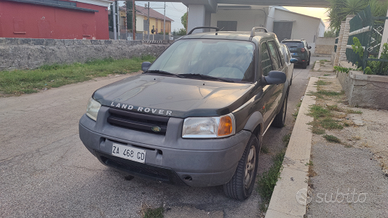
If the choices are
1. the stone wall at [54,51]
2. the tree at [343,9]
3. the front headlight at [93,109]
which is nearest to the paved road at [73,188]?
the front headlight at [93,109]

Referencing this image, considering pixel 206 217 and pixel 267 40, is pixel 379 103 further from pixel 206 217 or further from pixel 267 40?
pixel 206 217

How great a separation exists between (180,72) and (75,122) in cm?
272

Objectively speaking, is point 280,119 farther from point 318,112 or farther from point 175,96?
point 175,96

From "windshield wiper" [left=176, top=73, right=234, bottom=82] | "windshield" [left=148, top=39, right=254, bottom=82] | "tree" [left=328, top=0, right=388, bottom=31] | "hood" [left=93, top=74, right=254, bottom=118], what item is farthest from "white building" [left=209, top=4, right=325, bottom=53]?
"hood" [left=93, top=74, right=254, bottom=118]

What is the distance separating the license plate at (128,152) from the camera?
242cm

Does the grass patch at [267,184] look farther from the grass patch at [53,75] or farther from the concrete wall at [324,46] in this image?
the concrete wall at [324,46]

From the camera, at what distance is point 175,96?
2.68 metres

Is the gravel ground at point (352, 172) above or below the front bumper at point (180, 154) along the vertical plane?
below

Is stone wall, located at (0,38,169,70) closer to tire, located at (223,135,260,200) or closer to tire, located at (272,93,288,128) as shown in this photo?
tire, located at (272,93,288,128)

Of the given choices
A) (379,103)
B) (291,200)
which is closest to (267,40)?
(291,200)

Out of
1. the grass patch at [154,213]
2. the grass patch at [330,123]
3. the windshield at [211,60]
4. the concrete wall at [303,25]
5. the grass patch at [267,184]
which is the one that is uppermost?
the concrete wall at [303,25]

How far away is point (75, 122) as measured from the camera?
5.16 m

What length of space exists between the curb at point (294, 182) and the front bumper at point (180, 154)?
58 centimetres

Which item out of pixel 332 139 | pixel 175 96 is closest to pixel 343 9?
pixel 332 139
